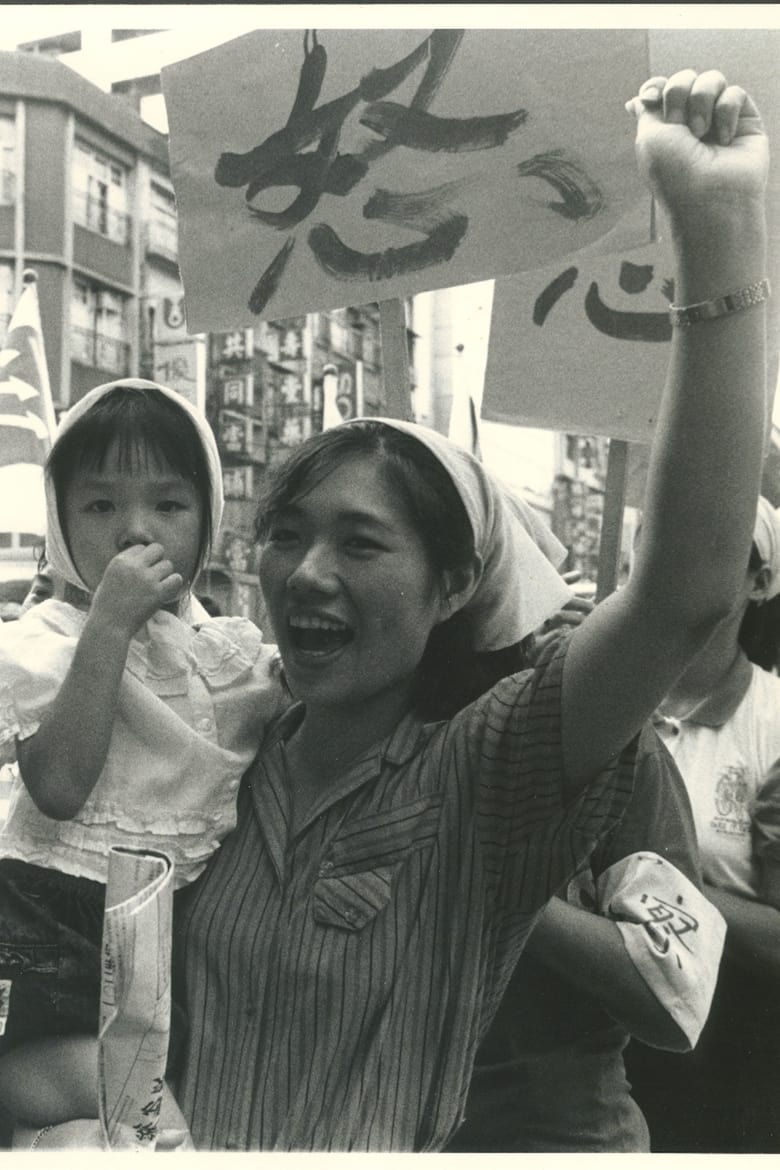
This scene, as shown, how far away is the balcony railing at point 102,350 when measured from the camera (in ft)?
6.08

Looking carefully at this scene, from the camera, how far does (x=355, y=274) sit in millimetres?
1601

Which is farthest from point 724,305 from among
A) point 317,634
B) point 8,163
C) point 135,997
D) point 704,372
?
point 8,163

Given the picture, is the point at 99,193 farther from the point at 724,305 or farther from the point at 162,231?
the point at 724,305

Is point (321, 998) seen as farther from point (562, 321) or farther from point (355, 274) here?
point (562, 321)

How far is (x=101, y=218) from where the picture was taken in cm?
183

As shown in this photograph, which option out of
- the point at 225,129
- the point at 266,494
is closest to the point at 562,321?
the point at 225,129

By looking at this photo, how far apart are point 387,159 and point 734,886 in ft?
3.74

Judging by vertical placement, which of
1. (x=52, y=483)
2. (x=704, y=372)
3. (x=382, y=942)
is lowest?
(x=382, y=942)

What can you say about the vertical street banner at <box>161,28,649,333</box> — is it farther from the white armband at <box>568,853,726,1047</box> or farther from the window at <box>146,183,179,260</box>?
the white armband at <box>568,853,726,1047</box>

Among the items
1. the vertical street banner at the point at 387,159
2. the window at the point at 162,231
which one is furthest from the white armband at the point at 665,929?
the window at the point at 162,231

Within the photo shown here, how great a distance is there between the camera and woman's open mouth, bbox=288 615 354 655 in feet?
4.01

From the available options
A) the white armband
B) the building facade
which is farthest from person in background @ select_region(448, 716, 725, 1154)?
the building facade

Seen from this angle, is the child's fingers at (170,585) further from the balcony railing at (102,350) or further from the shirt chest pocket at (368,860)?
the balcony railing at (102,350)

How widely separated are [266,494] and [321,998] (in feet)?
1.78
